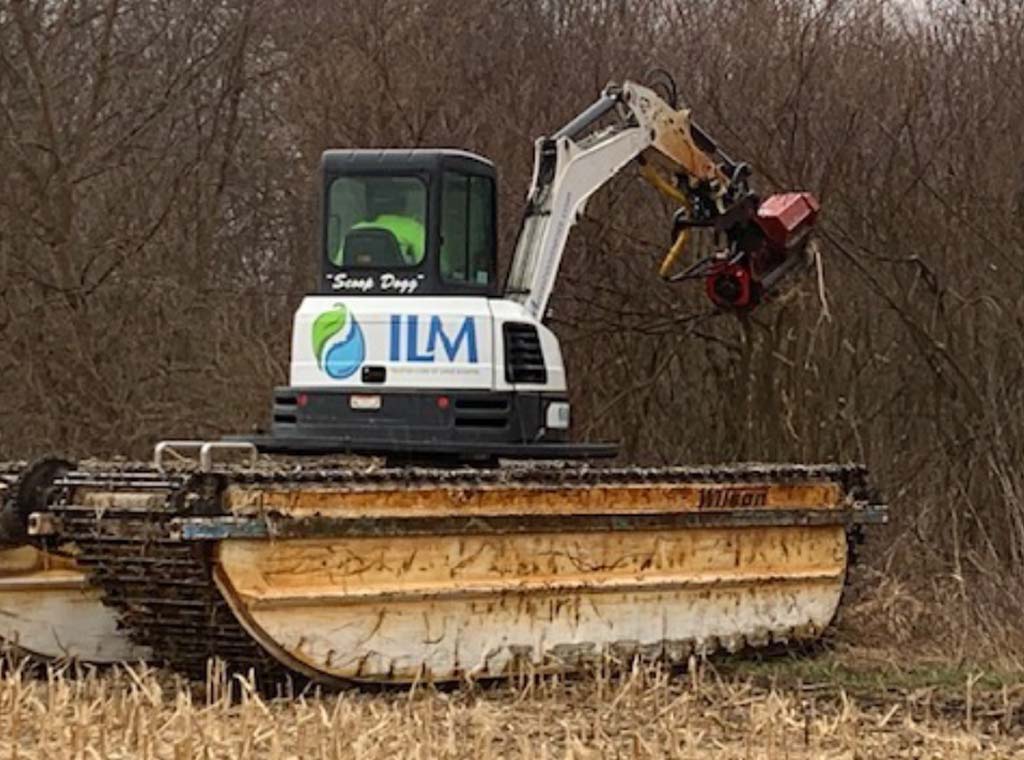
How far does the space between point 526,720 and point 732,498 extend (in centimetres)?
240

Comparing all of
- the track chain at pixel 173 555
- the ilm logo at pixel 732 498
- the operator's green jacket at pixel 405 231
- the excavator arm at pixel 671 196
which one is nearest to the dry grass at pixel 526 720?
the track chain at pixel 173 555

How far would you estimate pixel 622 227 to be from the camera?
15.0m

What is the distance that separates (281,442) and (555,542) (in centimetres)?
169

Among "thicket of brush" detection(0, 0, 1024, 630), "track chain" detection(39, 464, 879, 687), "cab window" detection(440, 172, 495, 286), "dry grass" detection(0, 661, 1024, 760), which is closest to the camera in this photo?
"dry grass" detection(0, 661, 1024, 760)

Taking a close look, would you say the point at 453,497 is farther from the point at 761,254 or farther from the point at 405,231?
the point at 761,254

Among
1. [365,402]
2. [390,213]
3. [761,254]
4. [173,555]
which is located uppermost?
[390,213]

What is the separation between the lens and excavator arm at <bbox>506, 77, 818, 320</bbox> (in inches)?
440

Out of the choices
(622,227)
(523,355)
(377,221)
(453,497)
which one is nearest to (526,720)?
(453,497)

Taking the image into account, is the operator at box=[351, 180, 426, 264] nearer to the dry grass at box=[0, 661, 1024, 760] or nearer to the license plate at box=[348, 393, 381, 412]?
the license plate at box=[348, 393, 381, 412]

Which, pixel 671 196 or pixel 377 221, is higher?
pixel 671 196

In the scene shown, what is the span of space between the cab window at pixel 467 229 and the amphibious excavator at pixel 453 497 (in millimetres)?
13

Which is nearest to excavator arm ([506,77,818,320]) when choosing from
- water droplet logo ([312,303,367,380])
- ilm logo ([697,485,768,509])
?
water droplet logo ([312,303,367,380])

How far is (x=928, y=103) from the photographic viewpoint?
14.8 m

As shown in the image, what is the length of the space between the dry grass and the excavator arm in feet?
9.15
